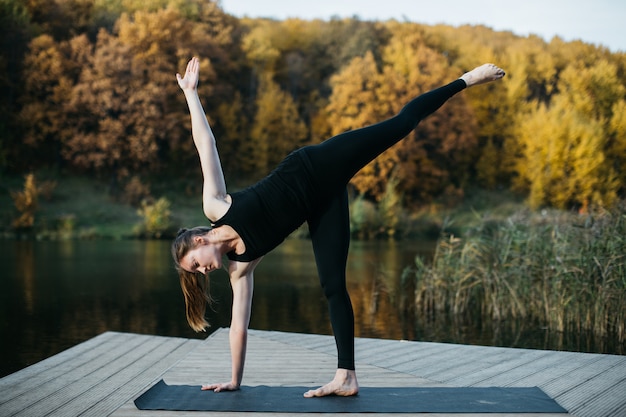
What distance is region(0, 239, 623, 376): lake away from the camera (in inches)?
253

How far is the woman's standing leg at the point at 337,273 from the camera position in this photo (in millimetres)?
2916

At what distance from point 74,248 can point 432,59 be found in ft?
44.7

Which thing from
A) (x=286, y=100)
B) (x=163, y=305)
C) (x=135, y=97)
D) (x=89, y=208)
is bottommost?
(x=163, y=305)

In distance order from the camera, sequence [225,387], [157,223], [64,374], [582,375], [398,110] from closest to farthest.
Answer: [225,387] < [582,375] < [64,374] < [157,223] < [398,110]

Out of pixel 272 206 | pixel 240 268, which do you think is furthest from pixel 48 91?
pixel 272 206

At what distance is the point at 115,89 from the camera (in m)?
21.2

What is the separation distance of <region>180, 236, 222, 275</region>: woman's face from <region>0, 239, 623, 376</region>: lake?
2.10 metres

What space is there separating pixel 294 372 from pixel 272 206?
1.11 metres

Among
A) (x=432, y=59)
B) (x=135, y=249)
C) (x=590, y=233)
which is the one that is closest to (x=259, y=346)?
(x=590, y=233)

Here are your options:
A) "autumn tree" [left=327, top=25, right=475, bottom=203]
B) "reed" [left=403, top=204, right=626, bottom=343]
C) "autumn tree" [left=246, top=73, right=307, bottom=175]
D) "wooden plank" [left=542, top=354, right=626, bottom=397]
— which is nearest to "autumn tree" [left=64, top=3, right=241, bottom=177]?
"autumn tree" [left=246, top=73, right=307, bottom=175]

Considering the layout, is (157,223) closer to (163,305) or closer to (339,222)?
(163,305)

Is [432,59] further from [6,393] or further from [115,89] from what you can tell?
[6,393]

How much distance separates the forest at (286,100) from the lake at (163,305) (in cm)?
893

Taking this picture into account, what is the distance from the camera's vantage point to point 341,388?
116 inches
